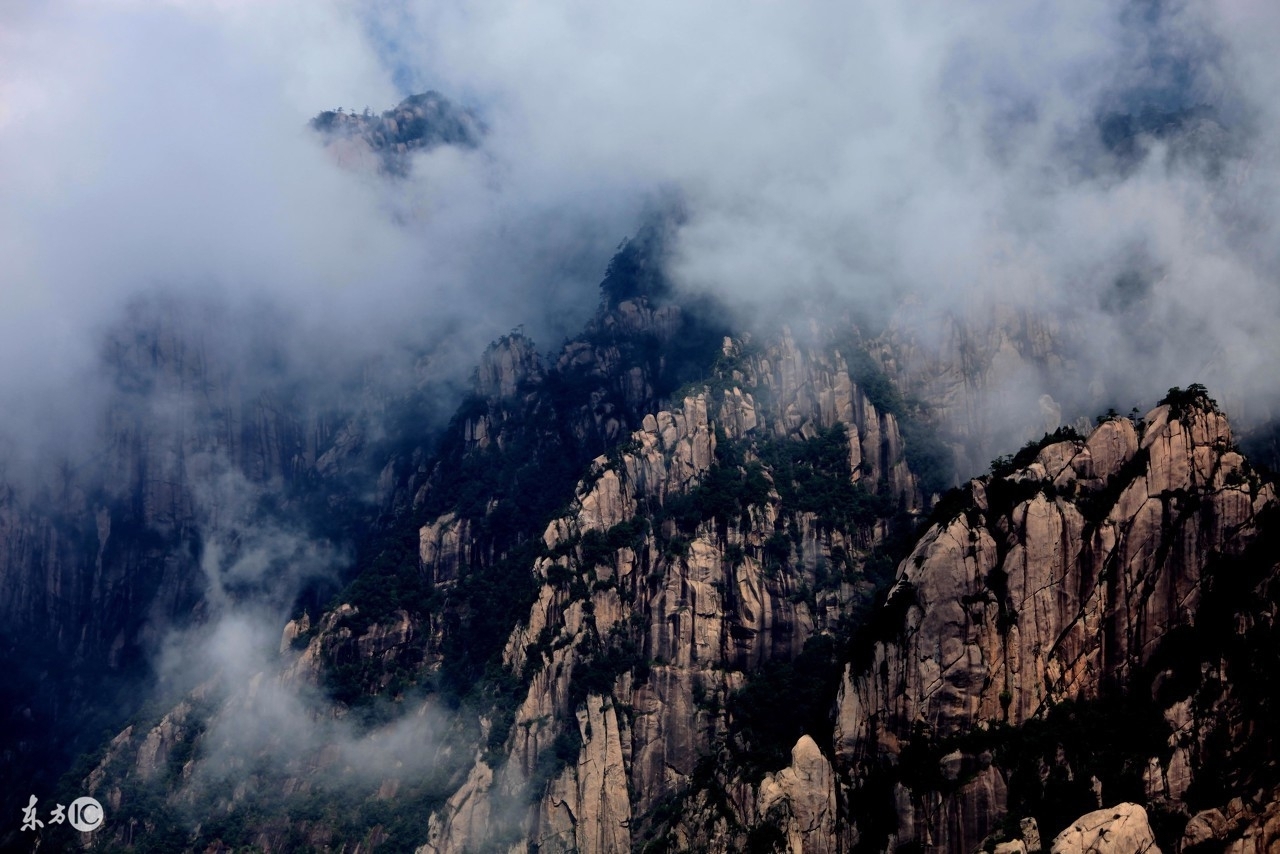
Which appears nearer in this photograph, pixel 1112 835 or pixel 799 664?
pixel 1112 835

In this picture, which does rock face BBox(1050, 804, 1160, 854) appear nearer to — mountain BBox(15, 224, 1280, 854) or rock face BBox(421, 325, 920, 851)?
mountain BBox(15, 224, 1280, 854)

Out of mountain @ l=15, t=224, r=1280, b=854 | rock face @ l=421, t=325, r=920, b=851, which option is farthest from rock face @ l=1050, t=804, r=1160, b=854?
rock face @ l=421, t=325, r=920, b=851

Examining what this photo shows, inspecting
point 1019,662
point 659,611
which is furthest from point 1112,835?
point 659,611

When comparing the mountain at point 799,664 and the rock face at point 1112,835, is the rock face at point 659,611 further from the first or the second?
the rock face at point 1112,835

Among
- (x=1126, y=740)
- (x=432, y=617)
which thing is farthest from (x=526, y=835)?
(x=1126, y=740)

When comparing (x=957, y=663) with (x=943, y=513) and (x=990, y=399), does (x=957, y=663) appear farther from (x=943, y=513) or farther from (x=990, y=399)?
(x=990, y=399)

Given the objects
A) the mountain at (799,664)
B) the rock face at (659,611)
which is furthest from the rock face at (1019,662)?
the rock face at (659,611)

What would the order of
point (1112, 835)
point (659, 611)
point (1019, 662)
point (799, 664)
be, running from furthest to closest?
point (659, 611) → point (799, 664) → point (1019, 662) → point (1112, 835)

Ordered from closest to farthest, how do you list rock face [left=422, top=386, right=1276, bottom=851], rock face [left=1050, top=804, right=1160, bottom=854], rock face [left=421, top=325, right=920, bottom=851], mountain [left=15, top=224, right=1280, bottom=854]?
rock face [left=1050, top=804, right=1160, bottom=854] < mountain [left=15, top=224, right=1280, bottom=854] < rock face [left=422, top=386, right=1276, bottom=851] < rock face [left=421, top=325, right=920, bottom=851]

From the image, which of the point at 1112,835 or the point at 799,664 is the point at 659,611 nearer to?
the point at 799,664
